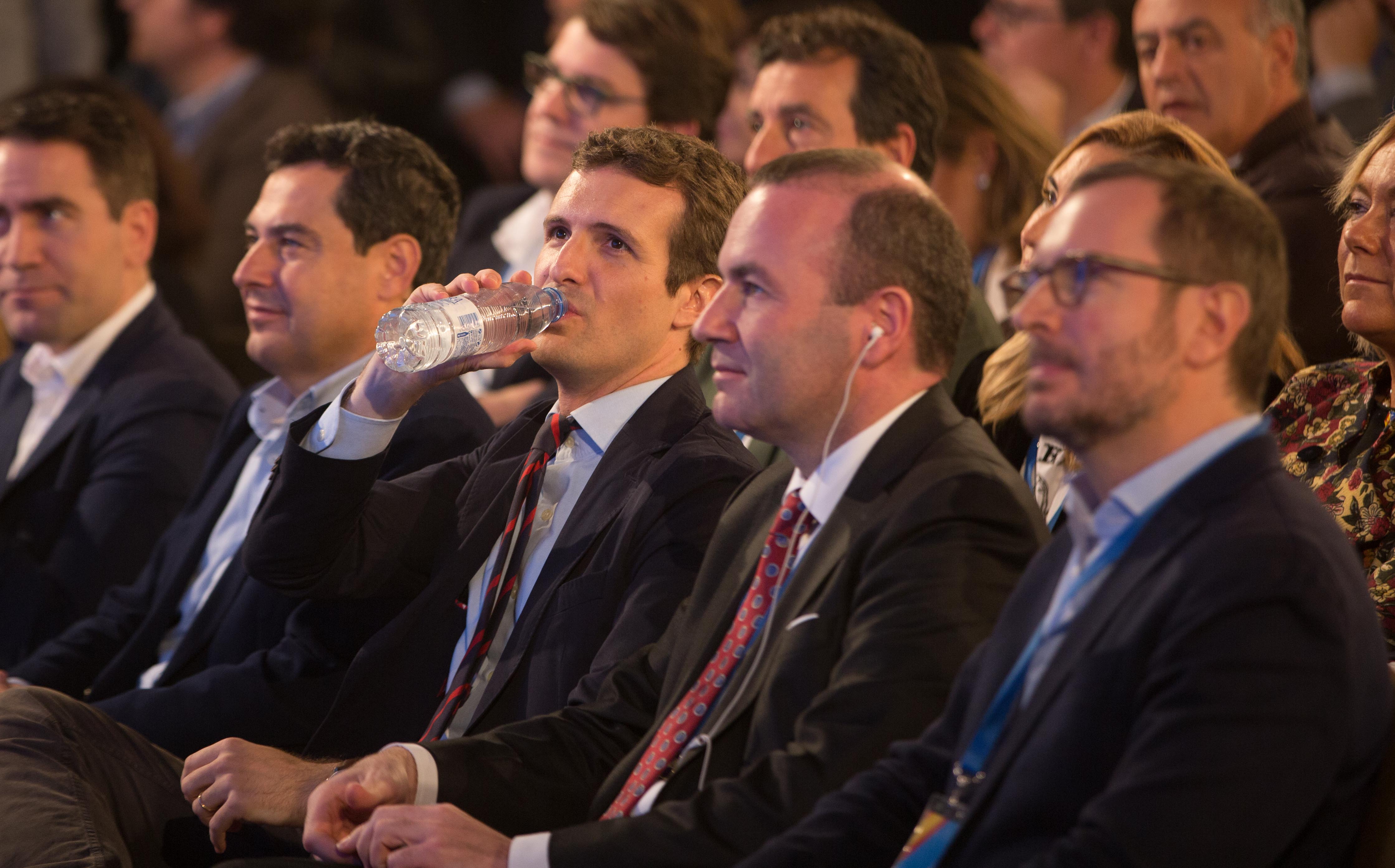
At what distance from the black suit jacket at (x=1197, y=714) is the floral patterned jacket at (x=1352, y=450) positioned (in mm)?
726

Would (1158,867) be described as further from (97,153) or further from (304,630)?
(97,153)

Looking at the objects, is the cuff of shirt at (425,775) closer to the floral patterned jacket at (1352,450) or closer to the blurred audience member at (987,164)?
the floral patterned jacket at (1352,450)

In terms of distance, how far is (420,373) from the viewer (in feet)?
8.02

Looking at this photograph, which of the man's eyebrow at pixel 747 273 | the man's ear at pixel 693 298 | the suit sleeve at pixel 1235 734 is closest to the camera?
the suit sleeve at pixel 1235 734

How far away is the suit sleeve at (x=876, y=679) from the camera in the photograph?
174 cm

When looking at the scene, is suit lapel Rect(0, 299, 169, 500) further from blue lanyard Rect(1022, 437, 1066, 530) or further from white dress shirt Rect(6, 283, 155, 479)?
blue lanyard Rect(1022, 437, 1066, 530)

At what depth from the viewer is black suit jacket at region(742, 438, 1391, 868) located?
142cm

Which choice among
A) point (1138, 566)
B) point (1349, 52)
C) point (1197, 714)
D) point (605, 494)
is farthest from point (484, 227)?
point (1197, 714)

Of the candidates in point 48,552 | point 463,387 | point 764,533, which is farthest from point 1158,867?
point 48,552

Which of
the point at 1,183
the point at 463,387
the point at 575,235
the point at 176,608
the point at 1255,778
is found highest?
the point at 1,183

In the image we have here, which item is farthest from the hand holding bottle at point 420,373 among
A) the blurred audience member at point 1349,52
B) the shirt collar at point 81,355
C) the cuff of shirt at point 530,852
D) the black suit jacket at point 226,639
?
the blurred audience member at point 1349,52

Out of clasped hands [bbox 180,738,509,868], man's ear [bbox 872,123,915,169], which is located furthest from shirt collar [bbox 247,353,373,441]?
man's ear [bbox 872,123,915,169]

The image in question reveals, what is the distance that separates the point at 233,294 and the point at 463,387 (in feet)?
9.15

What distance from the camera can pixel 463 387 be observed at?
3066mm
